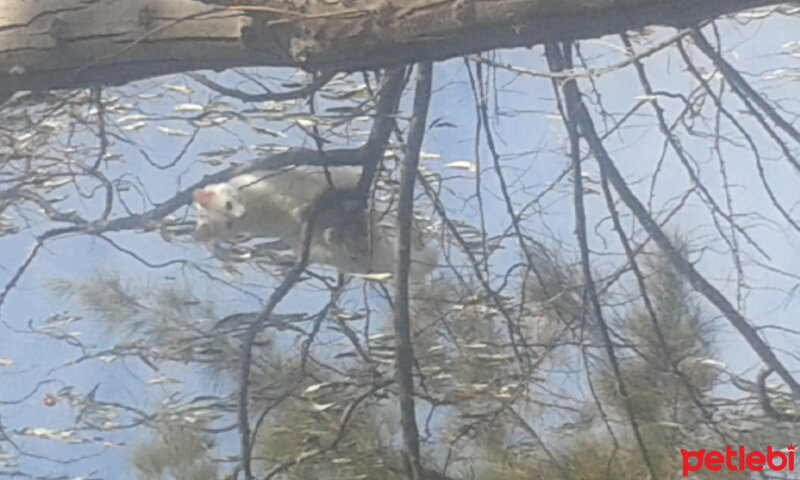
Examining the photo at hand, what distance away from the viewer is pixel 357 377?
0.82m

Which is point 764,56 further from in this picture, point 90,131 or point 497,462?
point 90,131

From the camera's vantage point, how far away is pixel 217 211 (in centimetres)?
81

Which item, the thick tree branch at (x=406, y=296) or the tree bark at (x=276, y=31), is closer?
the tree bark at (x=276, y=31)

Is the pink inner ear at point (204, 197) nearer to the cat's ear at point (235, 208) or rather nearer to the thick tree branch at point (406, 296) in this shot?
the cat's ear at point (235, 208)

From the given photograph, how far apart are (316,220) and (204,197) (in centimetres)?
10

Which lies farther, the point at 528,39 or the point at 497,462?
the point at 497,462

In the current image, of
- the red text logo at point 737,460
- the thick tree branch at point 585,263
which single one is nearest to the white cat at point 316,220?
the thick tree branch at point 585,263

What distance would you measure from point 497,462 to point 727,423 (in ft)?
0.67

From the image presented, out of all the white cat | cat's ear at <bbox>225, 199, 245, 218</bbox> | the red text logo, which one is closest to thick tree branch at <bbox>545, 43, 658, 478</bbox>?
the red text logo

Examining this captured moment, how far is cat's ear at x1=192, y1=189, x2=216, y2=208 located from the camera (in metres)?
0.81

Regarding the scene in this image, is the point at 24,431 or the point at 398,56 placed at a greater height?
the point at 398,56

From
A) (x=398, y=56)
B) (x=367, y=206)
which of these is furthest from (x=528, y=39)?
(x=367, y=206)

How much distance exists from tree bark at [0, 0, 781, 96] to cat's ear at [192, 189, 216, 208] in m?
0.14

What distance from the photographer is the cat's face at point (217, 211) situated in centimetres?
81
